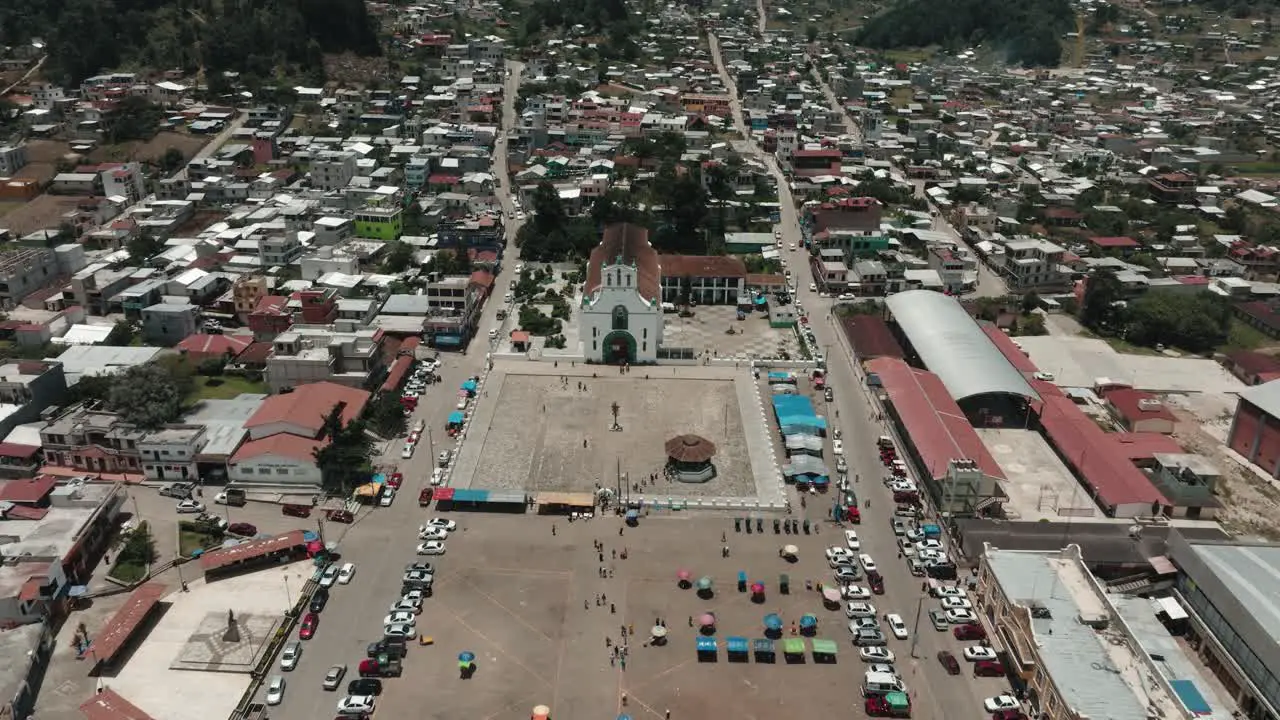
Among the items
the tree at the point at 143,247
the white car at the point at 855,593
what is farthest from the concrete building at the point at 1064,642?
the tree at the point at 143,247

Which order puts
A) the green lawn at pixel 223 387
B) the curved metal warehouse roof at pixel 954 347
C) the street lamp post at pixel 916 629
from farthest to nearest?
the green lawn at pixel 223 387
the curved metal warehouse roof at pixel 954 347
the street lamp post at pixel 916 629

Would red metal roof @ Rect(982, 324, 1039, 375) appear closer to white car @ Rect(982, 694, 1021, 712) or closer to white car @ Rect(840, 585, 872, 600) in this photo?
white car @ Rect(840, 585, 872, 600)

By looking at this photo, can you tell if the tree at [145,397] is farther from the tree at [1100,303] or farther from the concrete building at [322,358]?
the tree at [1100,303]

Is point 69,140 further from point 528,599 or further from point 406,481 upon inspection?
point 528,599

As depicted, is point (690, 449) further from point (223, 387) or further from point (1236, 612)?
point (223, 387)

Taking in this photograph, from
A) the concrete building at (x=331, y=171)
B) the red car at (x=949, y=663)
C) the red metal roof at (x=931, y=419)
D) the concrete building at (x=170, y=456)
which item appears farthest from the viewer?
the concrete building at (x=331, y=171)

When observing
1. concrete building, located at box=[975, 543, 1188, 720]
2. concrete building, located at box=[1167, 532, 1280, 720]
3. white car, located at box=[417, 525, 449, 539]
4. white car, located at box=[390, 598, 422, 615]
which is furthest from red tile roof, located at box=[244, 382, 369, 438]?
concrete building, located at box=[1167, 532, 1280, 720]

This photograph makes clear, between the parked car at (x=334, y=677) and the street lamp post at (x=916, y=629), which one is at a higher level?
the parked car at (x=334, y=677)
